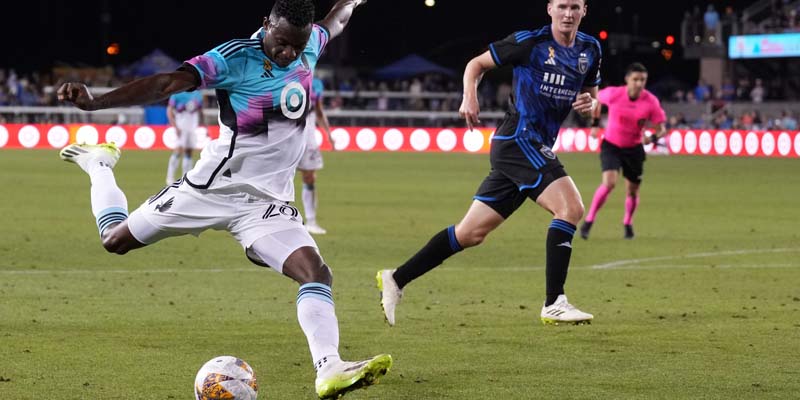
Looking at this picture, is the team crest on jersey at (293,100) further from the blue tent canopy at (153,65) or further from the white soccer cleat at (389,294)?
the blue tent canopy at (153,65)

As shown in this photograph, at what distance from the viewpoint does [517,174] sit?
9.23 metres

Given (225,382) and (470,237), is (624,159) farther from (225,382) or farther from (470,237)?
(225,382)

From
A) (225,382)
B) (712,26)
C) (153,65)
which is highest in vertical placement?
(712,26)

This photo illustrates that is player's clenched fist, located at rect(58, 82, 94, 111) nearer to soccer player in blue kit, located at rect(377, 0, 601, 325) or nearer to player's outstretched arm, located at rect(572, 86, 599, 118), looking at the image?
soccer player in blue kit, located at rect(377, 0, 601, 325)

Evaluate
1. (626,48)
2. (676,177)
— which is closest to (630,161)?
(676,177)

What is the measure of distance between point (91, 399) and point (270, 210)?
1321mm

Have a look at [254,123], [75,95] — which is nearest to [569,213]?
[254,123]

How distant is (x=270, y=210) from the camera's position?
686cm

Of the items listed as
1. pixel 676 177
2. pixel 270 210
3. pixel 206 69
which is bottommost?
pixel 676 177

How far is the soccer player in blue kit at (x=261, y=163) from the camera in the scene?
653 cm

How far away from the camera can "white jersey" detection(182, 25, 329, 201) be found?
21.9 ft

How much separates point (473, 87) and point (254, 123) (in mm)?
2777

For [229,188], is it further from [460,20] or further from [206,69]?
[460,20]

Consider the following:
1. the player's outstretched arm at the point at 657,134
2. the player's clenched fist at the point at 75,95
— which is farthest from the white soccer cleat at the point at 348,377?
the player's outstretched arm at the point at 657,134
